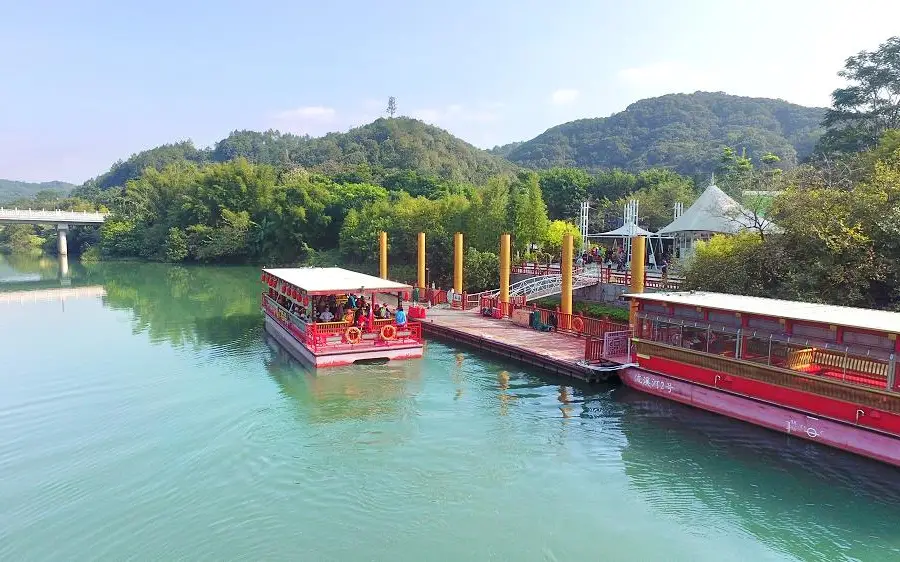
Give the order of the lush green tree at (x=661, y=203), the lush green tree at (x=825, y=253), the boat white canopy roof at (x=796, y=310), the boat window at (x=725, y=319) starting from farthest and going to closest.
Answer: the lush green tree at (x=661, y=203), the lush green tree at (x=825, y=253), the boat window at (x=725, y=319), the boat white canopy roof at (x=796, y=310)

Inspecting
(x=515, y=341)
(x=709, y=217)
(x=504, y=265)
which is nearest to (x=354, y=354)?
(x=515, y=341)

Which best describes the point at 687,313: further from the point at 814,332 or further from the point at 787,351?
the point at 814,332

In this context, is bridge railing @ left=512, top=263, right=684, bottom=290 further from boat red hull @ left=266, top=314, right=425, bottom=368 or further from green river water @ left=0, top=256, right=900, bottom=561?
boat red hull @ left=266, top=314, right=425, bottom=368

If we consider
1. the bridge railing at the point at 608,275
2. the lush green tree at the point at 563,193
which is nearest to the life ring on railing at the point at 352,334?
the bridge railing at the point at 608,275

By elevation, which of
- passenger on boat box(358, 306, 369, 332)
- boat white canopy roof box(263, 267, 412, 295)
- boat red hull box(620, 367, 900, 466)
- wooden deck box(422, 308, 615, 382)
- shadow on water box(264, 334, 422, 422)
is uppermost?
boat white canopy roof box(263, 267, 412, 295)

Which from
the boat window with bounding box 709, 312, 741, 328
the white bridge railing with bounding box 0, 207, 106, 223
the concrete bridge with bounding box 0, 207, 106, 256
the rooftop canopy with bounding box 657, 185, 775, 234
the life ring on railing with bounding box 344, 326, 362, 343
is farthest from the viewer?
the concrete bridge with bounding box 0, 207, 106, 256

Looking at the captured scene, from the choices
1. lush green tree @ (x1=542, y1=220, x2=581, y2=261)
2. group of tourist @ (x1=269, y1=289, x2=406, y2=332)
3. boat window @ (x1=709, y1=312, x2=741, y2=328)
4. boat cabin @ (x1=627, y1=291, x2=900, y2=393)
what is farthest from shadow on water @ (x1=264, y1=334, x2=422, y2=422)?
lush green tree @ (x1=542, y1=220, x2=581, y2=261)

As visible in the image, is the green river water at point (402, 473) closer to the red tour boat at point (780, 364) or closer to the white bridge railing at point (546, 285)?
the red tour boat at point (780, 364)

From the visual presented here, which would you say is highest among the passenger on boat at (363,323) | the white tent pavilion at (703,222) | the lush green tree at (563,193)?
the lush green tree at (563,193)
